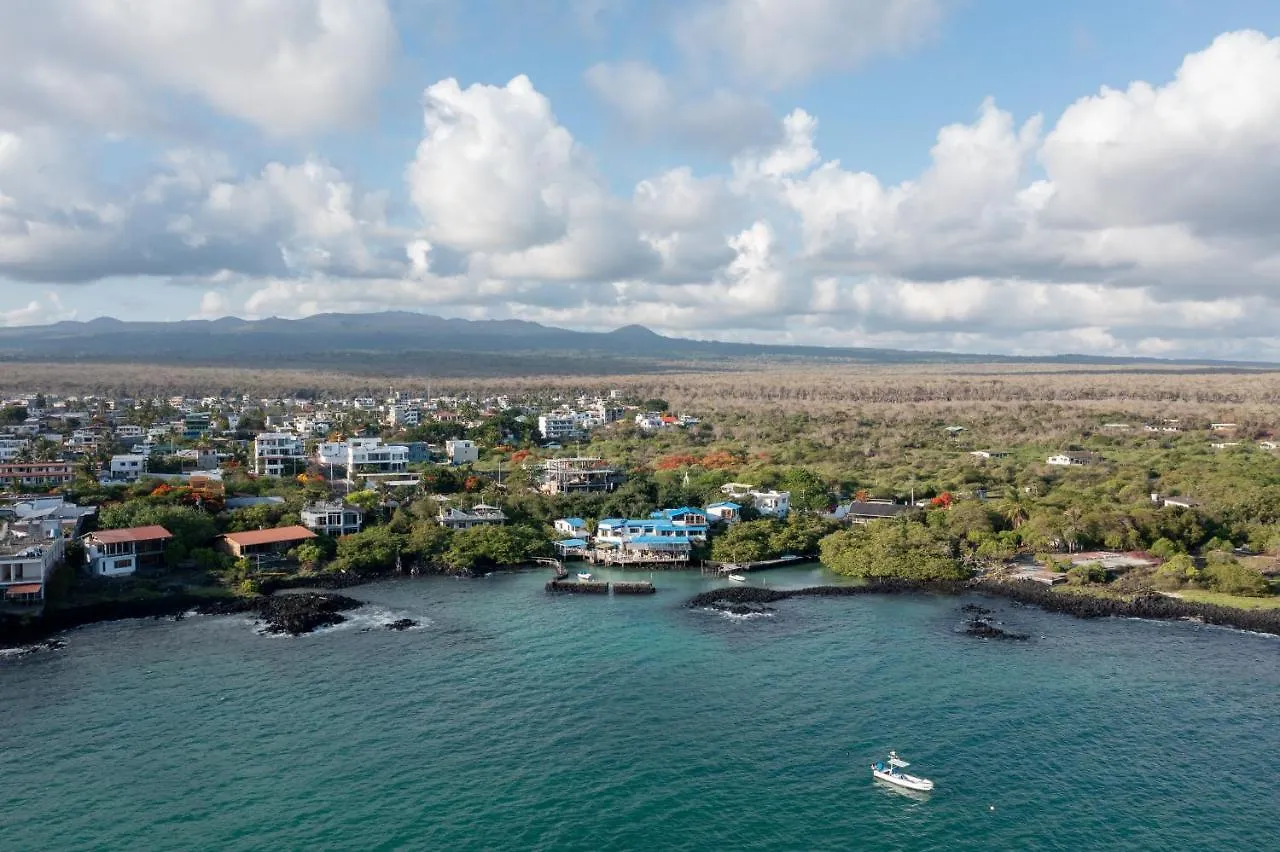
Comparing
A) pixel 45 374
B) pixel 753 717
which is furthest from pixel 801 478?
pixel 45 374

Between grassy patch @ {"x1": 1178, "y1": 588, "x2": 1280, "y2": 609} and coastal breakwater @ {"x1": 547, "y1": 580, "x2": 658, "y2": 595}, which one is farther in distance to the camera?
coastal breakwater @ {"x1": 547, "y1": 580, "x2": 658, "y2": 595}

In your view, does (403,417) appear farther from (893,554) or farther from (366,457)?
(893,554)

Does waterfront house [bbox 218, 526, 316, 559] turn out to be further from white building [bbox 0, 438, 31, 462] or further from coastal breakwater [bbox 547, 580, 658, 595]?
white building [bbox 0, 438, 31, 462]

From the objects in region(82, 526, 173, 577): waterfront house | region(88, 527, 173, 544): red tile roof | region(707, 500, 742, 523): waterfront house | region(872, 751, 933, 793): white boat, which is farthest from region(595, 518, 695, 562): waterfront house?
region(872, 751, 933, 793): white boat

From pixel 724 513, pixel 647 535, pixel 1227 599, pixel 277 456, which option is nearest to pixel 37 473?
pixel 277 456

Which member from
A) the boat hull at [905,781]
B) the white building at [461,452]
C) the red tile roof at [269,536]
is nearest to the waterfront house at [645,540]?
the red tile roof at [269,536]

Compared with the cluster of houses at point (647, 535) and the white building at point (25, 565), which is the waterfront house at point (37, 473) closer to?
the white building at point (25, 565)
